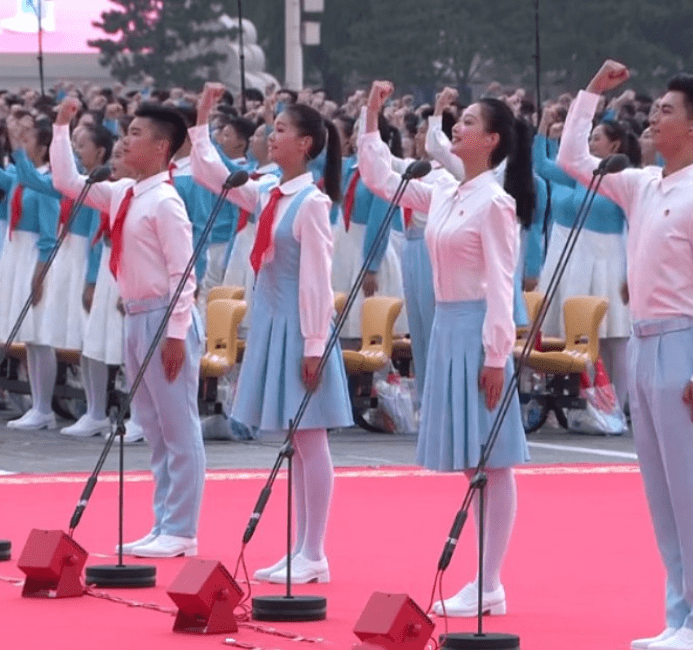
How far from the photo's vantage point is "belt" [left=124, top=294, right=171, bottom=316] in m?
9.75

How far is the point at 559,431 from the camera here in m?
15.4

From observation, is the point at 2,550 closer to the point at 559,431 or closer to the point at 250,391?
the point at 250,391

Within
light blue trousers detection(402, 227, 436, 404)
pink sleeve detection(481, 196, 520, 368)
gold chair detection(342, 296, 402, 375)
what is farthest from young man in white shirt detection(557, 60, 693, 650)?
gold chair detection(342, 296, 402, 375)

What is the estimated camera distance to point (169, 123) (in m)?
10.0

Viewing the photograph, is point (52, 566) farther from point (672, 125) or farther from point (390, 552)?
point (672, 125)

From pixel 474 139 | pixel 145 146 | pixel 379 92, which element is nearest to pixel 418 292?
pixel 145 146

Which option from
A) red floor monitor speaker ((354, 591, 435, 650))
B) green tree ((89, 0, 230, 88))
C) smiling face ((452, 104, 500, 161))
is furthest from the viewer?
green tree ((89, 0, 230, 88))

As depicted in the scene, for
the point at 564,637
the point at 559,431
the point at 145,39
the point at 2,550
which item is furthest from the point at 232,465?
the point at 145,39

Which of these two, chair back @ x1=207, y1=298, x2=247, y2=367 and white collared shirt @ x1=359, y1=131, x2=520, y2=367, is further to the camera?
chair back @ x1=207, y1=298, x2=247, y2=367

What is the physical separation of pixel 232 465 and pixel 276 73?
32011mm

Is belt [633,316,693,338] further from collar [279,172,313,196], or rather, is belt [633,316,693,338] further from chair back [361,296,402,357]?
chair back [361,296,402,357]

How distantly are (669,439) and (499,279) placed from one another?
96 cm

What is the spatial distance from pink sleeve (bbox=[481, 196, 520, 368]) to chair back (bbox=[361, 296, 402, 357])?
6548 millimetres

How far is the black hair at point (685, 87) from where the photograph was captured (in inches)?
304
